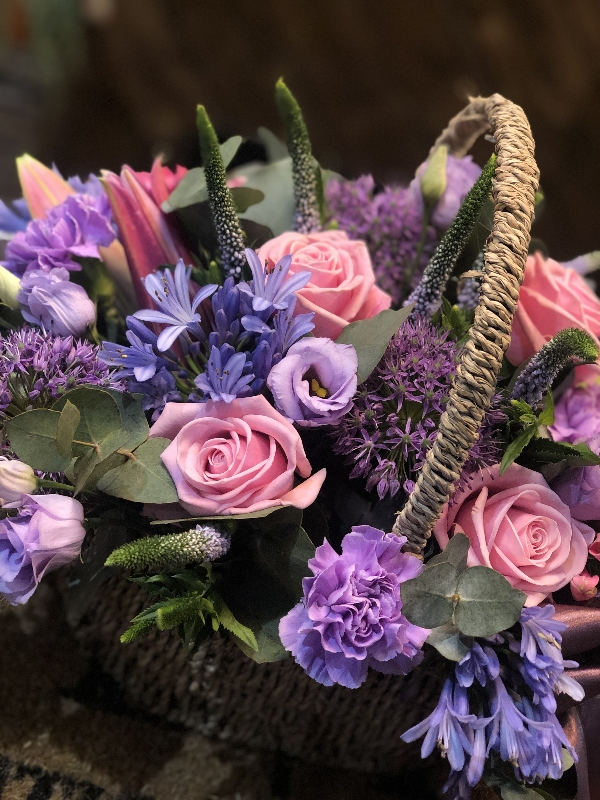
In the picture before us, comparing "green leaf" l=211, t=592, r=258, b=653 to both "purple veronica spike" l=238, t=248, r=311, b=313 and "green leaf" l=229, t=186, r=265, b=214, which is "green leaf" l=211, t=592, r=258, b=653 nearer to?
"purple veronica spike" l=238, t=248, r=311, b=313

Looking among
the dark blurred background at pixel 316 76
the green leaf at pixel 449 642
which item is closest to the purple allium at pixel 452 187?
the green leaf at pixel 449 642

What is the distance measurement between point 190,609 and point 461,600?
201mm

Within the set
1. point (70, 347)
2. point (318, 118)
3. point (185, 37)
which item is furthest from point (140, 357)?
point (185, 37)

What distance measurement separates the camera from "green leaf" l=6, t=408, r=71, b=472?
0.51 meters

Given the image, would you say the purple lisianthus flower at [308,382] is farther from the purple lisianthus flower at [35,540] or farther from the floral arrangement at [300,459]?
the purple lisianthus flower at [35,540]

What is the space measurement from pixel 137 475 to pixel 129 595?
0.18 metres

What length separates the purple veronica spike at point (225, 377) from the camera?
521 millimetres

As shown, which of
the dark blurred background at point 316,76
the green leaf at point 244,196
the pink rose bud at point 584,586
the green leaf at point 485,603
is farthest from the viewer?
the dark blurred background at point 316,76

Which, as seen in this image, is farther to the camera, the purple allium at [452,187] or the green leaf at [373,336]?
the purple allium at [452,187]

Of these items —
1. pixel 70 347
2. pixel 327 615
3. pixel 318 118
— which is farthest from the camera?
pixel 318 118

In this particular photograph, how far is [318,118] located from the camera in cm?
197

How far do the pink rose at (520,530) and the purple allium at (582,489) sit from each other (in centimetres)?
2

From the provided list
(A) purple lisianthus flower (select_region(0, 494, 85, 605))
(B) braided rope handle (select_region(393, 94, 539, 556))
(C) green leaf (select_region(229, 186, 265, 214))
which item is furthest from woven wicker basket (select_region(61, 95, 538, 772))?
(C) green leaf (select_region(229, 186, 265, 214))

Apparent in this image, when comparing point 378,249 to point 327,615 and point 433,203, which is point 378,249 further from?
point 327,615
